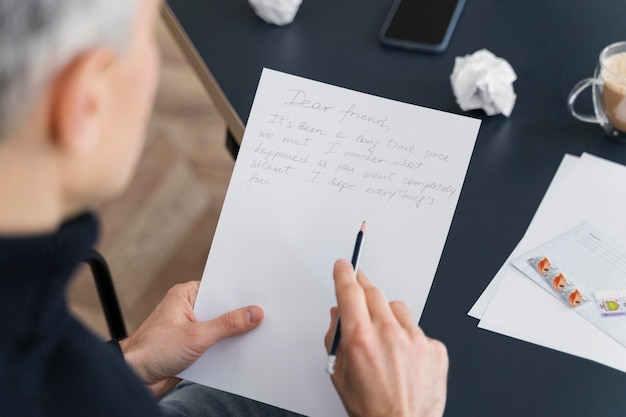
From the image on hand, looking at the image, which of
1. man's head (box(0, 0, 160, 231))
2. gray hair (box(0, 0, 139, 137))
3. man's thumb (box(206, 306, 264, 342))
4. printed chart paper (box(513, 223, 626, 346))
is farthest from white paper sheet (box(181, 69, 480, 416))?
gray hair (box(0, 0, 139, 137))

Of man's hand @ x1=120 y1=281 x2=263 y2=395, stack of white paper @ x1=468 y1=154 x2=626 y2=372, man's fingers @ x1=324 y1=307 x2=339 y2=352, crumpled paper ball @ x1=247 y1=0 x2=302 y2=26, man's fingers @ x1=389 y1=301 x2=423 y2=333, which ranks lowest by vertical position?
man's hand @ x1=120 y1=281 x2=263 y2=395

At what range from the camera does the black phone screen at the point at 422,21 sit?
1.12 meters

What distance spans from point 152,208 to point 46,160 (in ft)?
4.92

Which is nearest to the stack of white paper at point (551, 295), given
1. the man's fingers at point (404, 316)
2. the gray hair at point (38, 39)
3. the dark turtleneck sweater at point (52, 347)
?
the man's fingers at point (404, 316)

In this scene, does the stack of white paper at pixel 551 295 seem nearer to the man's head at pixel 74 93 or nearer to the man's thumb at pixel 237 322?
the man's thumb at pixel 237 322

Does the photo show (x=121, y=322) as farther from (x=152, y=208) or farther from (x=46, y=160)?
(x=152, y=208)

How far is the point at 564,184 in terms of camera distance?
0.95 meters

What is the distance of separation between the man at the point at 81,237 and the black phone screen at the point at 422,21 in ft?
1.42

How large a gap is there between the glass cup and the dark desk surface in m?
0.01

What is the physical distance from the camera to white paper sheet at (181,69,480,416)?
873mm

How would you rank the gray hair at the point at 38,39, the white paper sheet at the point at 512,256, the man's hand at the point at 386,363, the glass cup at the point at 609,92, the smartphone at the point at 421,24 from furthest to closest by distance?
the smartphone at the point at 421,24
the glass cup at the point at 609,92
the white paper sheet at the point at 512,256
the man's hand at the point at 386,363
the gray hair at the point at 38,39

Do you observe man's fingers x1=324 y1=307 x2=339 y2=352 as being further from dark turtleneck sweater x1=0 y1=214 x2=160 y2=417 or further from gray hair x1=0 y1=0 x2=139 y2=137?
gray hair x1=0 y1=0 x2=139 y2=137

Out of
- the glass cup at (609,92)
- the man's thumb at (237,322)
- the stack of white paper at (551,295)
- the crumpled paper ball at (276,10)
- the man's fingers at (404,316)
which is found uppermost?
the glass cup at (609,92)

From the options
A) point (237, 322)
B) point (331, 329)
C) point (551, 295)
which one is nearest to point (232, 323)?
point (237, 322)
